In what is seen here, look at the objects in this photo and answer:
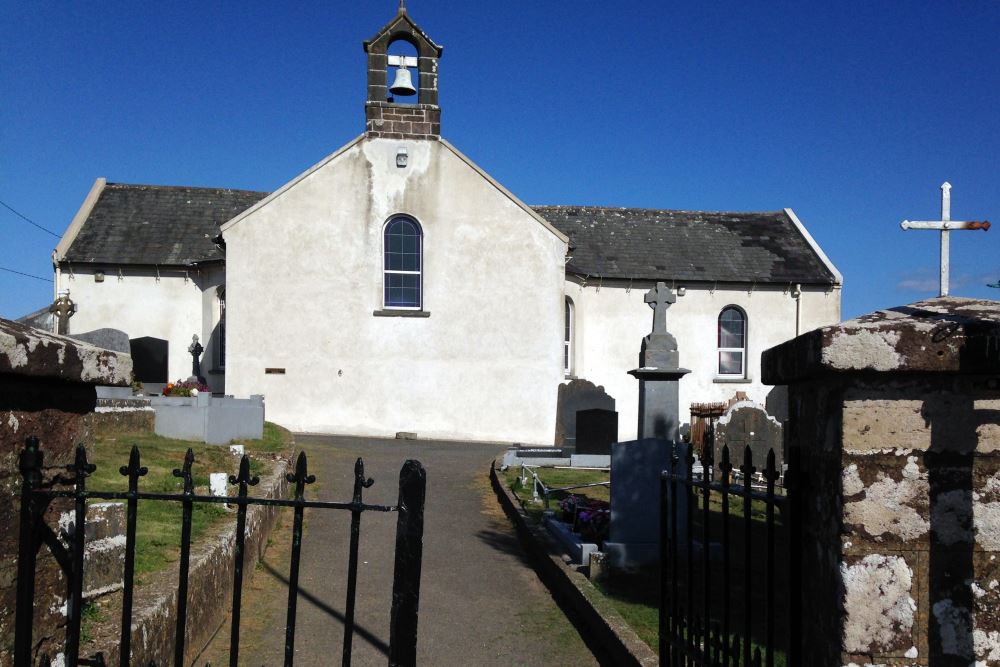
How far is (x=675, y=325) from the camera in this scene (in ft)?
90.0

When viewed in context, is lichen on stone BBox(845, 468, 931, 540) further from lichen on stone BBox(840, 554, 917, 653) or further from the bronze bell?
the bronze bell

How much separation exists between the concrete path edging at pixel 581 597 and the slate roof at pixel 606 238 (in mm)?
15810

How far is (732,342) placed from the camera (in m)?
28.0

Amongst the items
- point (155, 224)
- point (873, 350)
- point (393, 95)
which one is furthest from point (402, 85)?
point (873, 350)

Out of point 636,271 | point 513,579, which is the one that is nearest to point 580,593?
point 513,579

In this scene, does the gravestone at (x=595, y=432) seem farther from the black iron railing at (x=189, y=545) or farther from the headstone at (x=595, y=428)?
the black iron railing at (x=189, y=545)

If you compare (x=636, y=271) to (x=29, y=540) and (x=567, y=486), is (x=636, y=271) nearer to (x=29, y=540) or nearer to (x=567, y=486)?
(x=567, y=486)

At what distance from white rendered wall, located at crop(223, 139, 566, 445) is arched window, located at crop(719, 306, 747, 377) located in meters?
6.89

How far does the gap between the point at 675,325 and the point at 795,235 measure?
6.10m

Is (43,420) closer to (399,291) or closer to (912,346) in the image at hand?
(912,346)

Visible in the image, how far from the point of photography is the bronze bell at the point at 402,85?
2269 centimetres

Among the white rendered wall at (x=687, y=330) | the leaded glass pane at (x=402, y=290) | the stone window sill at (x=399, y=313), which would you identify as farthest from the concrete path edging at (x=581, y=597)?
the white rendered wall at (x=687, y=330)

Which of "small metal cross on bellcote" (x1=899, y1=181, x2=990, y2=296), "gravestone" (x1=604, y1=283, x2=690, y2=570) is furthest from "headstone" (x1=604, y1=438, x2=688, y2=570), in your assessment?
"small metal cross on bellcote" (x1=899, y1=181, x2=990, y2=296)

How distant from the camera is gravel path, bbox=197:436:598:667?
6836mm
